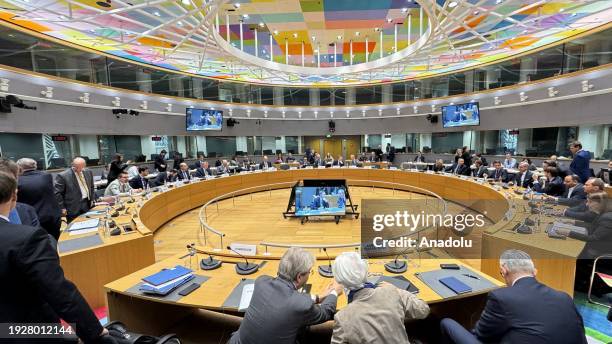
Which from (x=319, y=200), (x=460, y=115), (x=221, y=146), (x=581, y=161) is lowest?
(x=319, y=200)

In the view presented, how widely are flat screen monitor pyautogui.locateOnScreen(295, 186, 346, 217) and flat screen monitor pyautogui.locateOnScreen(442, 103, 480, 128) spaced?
27.1ft

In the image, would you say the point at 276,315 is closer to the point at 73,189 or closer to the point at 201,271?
the point at 201,271

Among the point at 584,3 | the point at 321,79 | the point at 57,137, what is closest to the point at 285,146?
the point at 321,79

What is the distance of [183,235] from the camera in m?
6.11

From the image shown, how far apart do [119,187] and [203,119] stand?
7195mm

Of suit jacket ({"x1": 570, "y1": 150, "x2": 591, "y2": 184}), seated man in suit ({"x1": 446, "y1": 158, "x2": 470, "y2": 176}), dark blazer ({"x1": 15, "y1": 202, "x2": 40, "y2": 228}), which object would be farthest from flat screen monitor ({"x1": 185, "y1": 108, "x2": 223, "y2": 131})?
suit jacket ({"x1": 570, "y1": 150, "x2": 591, "y2": 184})

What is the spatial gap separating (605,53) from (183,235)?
12.2 metres

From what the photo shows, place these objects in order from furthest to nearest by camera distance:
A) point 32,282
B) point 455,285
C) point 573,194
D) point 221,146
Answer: point 221,146 → point 573,194 → point 455,285 → point 32,282

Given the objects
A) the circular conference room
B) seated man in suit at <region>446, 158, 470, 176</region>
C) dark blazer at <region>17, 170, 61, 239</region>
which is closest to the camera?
the circular conference room

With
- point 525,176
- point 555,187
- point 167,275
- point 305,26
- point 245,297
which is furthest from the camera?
point 305,26

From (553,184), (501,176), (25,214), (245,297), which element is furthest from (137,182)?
(501,176)

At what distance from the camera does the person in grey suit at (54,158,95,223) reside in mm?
4230

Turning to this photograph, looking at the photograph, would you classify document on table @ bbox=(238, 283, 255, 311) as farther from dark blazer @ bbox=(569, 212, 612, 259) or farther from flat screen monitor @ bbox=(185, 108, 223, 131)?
flat screen monitor @ bbox=(185, 108, 223, 131)

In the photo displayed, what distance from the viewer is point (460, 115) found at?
12.2 metres
